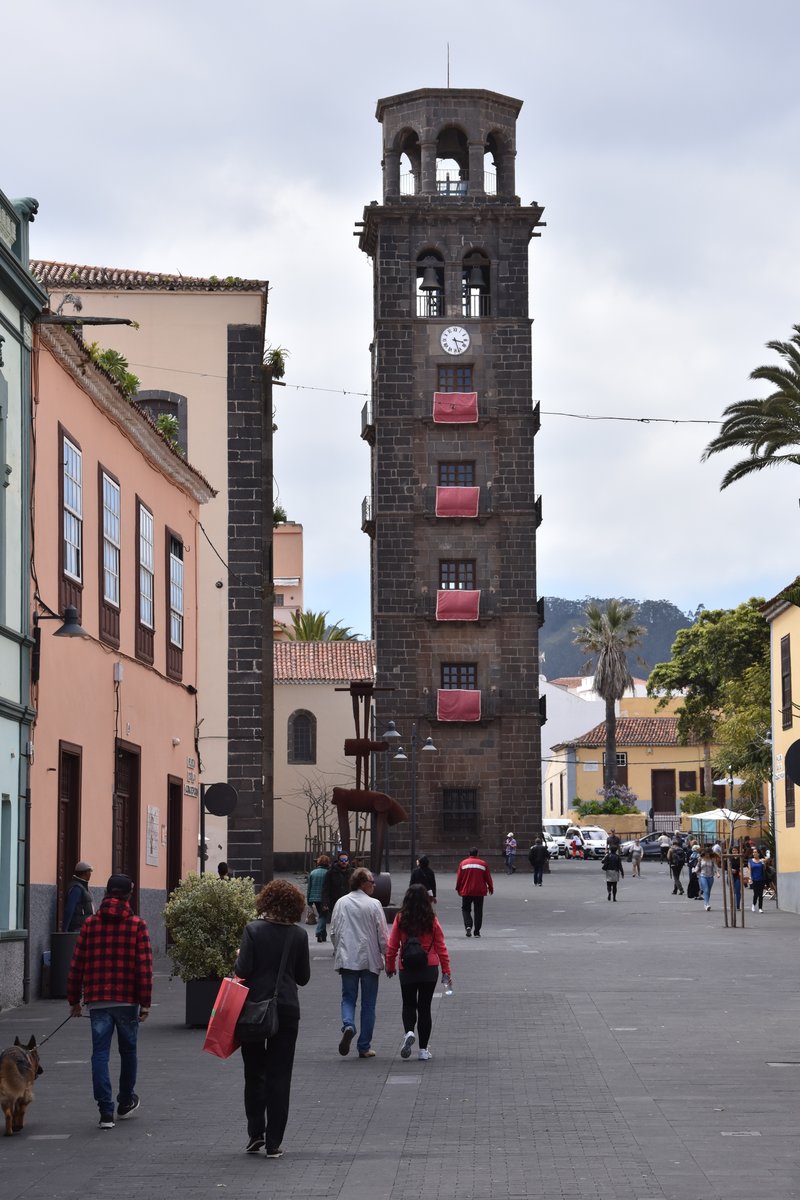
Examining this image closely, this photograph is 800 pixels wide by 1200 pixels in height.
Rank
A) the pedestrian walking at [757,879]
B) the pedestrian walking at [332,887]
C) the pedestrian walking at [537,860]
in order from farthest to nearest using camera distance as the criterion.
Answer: the pedestrian walking at [537,860]
the pedestrian walking at [757,879]
the pedestrian walking at [332,887]

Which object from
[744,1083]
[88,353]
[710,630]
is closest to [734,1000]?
[744,1083]

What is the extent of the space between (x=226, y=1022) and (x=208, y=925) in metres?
6.80

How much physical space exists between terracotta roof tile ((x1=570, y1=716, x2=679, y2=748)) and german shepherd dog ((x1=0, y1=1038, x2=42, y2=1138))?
310ft

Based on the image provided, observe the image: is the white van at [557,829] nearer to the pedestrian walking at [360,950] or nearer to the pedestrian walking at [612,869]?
the pedestrian walking at [612,869]

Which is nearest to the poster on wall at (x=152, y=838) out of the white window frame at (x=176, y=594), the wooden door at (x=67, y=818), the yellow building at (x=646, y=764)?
the white window frame at (x=176, y=594)

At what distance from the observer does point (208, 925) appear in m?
17.0

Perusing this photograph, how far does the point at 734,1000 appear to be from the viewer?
20.3 meters

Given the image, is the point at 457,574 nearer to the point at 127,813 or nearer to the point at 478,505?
the point at 478,505

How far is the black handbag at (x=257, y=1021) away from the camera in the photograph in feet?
33.9

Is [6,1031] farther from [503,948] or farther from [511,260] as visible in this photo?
[511,260]

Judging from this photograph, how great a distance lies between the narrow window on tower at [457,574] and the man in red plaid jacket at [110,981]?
2083 inches

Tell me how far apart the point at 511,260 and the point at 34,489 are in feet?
154

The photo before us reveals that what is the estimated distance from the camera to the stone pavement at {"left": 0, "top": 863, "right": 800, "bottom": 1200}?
9.57 meters

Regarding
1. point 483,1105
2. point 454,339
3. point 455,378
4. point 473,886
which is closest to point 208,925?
point 483,1105
